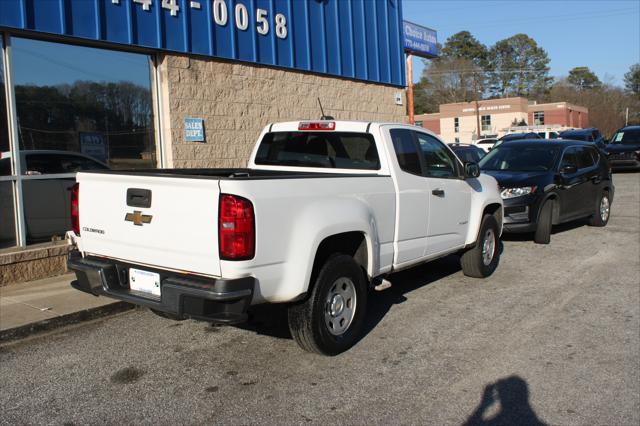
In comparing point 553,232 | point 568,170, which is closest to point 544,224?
point 568,170

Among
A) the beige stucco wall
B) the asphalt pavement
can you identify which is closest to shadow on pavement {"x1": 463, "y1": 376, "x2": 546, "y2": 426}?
the asphalt pavement

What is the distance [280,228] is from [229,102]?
6.53m

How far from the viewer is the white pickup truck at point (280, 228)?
3938 mm

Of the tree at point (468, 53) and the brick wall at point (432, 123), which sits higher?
the tree at point (468, 53)

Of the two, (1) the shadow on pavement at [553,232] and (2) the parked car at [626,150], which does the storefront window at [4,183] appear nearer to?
(1) the shadow on pavement at [553,232]

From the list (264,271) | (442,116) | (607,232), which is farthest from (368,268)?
(442,116)

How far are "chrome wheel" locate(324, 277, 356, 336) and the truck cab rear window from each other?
130 centimetres

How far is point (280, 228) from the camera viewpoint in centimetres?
414

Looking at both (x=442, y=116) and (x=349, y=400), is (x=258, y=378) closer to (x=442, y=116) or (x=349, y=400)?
(x=349, y=400)

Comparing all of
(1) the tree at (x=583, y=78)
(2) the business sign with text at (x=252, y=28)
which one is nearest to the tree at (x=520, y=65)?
(1) the tree at (x=583, y=78)

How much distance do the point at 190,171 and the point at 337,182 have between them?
1.86m

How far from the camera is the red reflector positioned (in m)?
5.89

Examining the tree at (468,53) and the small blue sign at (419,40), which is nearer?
the small blue sign at (419,40)

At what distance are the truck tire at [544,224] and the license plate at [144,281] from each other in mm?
7156
